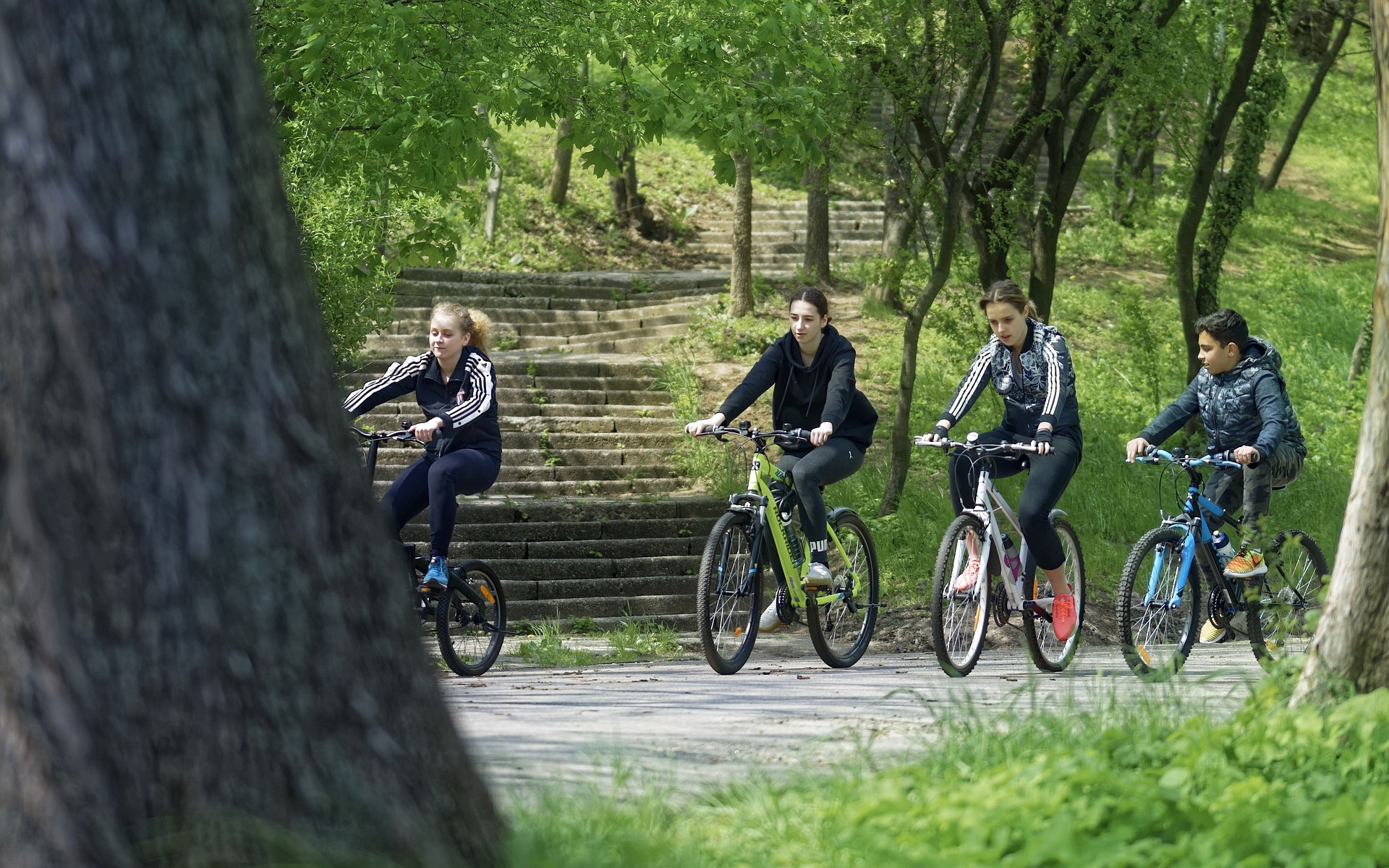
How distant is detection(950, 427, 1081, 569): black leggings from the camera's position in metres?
7.50

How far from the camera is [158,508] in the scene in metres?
2.74

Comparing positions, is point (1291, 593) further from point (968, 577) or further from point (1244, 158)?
point (1244, 158)

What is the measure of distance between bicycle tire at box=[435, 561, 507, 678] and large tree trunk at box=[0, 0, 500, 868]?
5.10 metres

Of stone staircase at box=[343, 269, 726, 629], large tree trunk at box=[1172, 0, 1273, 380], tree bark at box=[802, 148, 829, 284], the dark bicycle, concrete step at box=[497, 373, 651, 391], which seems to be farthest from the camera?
tree bark at box=[802, 148, 829, 284]

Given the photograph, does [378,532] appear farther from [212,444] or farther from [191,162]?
[191,162]

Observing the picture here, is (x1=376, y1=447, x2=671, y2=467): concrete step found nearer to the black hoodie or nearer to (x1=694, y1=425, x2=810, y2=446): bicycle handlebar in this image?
the black hoodie

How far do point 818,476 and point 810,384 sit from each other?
626 millimetres

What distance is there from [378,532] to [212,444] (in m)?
0.42

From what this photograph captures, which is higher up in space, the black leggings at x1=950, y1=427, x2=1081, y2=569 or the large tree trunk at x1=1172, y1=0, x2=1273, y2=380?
the large tree trunk at x1=1172, y1=0, x2=1273, y2=380

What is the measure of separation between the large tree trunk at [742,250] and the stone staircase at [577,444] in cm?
76

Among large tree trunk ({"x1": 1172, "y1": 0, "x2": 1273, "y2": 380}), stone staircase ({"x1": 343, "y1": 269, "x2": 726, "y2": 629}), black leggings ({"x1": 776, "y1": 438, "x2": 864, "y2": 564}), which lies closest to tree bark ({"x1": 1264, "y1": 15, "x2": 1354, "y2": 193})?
large tree trunk ({"x1": 1172, "y1": 0, "x2": 1273, "y2": 380})

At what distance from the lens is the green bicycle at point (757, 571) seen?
755 cm

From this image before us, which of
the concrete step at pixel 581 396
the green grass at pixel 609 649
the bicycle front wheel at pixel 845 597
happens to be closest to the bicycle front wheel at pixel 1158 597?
the bicycle front wheel at pixel 845 597

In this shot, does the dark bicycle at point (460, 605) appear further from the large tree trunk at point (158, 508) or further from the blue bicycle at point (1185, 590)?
the large tree trunk at point (158, 508)
